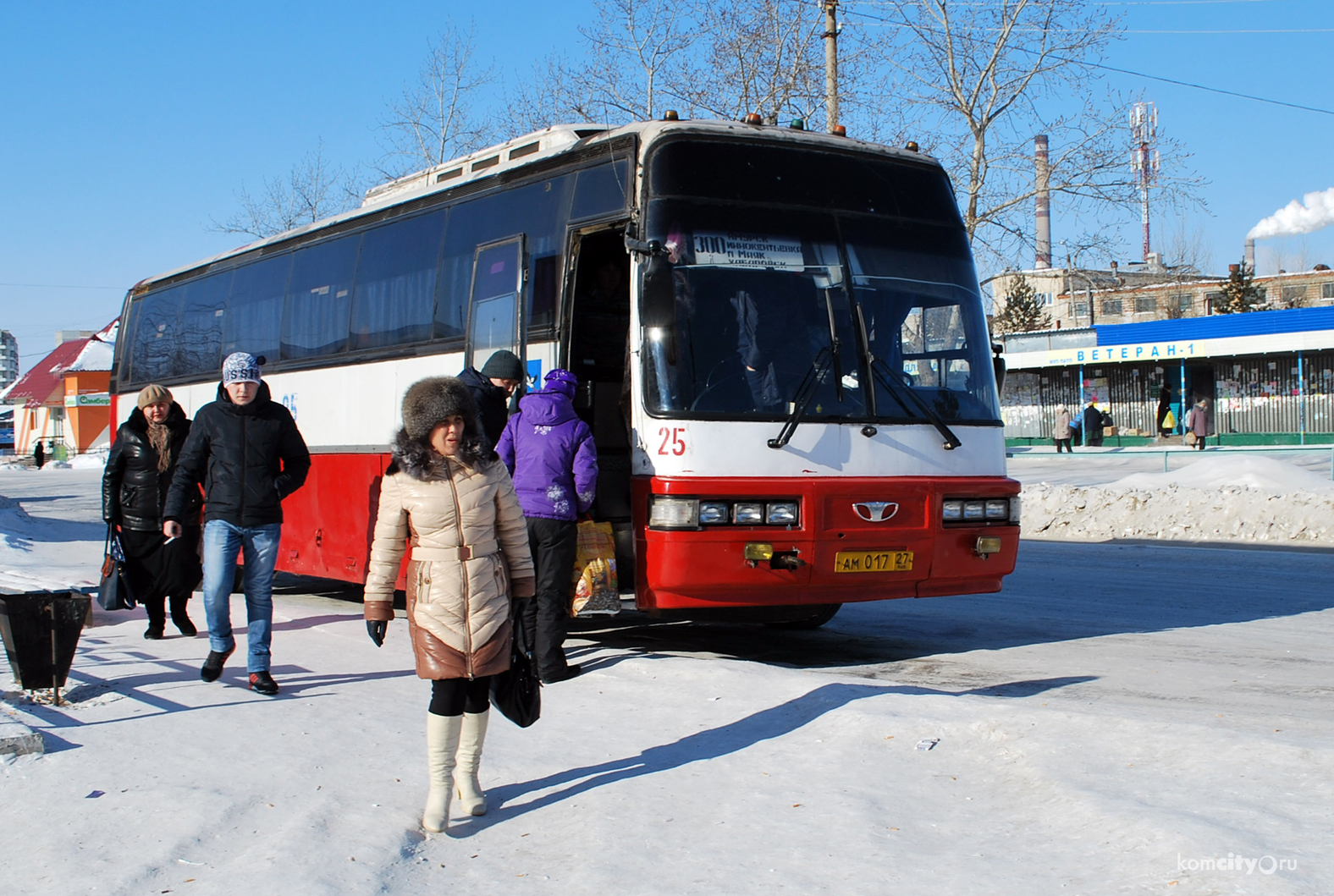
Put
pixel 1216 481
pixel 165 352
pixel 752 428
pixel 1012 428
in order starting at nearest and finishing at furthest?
1. pixel 752 428
2. pixel 165 352
3. pixel 1216 481
4. pixel 1012 428

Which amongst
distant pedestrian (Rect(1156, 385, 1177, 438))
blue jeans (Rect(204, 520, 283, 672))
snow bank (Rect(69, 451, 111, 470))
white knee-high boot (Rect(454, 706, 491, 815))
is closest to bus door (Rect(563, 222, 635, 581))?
blue jeans (Rect(204, 520, 283, 672))

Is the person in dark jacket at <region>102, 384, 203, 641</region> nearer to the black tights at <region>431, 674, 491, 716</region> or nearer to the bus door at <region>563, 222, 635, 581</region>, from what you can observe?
the bus door at <region>563, 222, 635, 581</region>

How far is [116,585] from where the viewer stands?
8844 mm

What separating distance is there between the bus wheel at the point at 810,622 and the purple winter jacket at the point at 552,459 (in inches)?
113

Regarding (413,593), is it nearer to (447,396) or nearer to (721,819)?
(447,396)

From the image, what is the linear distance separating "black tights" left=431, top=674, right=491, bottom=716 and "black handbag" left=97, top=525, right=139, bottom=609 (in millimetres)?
5149

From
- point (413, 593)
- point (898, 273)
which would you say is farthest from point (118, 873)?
point (898, 273)

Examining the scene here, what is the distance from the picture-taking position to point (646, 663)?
7285 millimetres

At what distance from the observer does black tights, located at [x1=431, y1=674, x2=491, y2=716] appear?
4625 mm

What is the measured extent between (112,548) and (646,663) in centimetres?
440

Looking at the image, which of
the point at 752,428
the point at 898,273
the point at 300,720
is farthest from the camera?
the point at 898,273

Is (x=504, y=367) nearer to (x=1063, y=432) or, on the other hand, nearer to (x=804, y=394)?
(x=804, y=394)

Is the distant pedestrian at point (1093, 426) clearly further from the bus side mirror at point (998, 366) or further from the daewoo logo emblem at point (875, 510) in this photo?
the daewoo logo emblem at point (875, 510)

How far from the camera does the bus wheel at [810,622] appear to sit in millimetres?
9641
